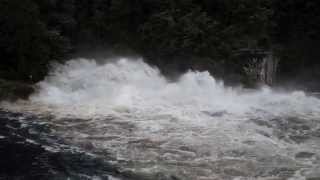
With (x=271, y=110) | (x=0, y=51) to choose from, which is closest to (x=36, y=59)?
(x=0, y=51)

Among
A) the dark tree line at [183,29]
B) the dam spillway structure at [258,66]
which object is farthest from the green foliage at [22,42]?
the dam spillway structure at [258,66]

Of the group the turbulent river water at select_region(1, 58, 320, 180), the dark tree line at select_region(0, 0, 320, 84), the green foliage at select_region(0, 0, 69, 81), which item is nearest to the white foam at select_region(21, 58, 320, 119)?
the turbulent river water at select_region(1, 58, 320, 180)

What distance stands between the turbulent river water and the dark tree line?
1389 millimetres

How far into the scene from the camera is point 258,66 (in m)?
23.2

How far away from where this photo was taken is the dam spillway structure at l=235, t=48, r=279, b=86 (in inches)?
893

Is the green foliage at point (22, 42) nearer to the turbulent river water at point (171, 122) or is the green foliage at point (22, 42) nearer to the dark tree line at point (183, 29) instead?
the dark tree line at point (183, 29)

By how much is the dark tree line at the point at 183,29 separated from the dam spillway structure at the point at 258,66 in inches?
15.4

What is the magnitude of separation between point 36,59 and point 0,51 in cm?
138

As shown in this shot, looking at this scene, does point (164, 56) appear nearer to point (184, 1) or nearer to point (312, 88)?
point (184, 1)

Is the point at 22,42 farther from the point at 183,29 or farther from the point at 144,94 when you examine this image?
the point at 183,29

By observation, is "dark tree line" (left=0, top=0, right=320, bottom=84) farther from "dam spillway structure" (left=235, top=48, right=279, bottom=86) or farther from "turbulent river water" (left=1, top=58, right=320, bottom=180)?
"turbulent river water" (left=1, top=58, right=320, bottom=180)

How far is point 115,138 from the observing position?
45.8 feet

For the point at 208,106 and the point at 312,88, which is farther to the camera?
the point at 312,88

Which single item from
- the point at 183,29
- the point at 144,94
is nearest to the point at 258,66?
the point at 183,29
